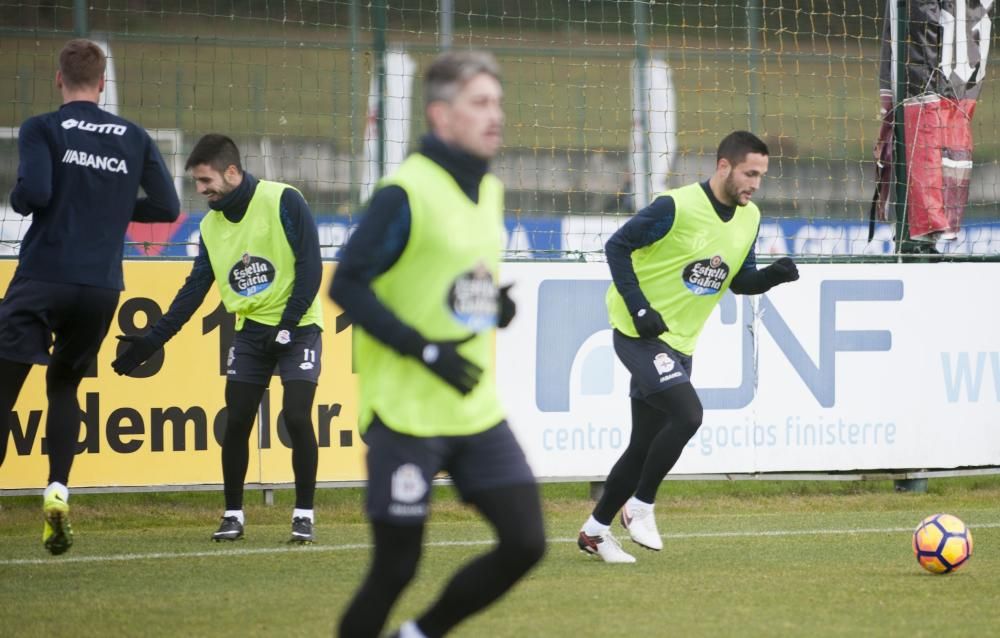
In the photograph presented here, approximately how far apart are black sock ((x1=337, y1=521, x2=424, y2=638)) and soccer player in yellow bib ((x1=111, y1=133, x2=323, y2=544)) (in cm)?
411

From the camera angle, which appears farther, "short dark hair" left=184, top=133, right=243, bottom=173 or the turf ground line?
"short dark hair" left=184, top=133, right=243, bottom=173

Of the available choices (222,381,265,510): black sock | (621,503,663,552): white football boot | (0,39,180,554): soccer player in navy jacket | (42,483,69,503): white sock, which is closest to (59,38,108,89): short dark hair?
(0,39,180,554): soccer player in navy jacket

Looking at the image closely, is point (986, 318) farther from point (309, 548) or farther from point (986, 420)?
point (309, 548)

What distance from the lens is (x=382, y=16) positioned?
10750 millimetres

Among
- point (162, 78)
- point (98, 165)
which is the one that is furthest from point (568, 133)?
point (98, 165)

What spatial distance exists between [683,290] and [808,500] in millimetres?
3486

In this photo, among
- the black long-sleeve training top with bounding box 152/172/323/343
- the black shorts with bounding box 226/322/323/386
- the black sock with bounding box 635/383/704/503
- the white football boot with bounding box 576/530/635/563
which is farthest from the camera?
A: the black shorts with bounding box 226/322/323/386

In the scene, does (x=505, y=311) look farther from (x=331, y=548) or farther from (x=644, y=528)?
(x=331, y=548)

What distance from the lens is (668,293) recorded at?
777 cm

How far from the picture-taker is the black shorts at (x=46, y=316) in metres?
6.75

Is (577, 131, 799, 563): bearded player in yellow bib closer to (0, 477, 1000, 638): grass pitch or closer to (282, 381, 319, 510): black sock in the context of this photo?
(0, 477, 1000, 638): grass pitch

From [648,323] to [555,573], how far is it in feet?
4.09

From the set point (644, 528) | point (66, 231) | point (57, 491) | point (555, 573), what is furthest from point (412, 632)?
point (644, 528)

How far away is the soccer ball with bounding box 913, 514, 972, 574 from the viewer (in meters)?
7.01
